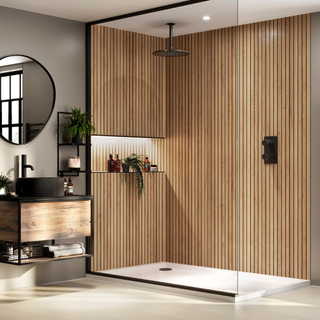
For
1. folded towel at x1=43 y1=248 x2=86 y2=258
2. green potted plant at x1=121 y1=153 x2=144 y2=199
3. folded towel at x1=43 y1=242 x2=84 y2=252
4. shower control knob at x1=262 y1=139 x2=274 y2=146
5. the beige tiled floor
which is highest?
shower control knob at x1=262 y1=139 x2=274 y2=146

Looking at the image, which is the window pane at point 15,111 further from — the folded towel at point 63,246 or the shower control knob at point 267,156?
the shower control knob at point 267,156

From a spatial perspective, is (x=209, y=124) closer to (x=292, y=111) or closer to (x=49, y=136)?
(x=292, y=111)

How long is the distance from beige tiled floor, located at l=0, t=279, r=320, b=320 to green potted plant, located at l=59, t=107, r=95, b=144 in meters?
1.77

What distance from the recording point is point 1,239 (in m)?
5.68

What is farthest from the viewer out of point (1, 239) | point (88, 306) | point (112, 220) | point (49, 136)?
point (112, 220)

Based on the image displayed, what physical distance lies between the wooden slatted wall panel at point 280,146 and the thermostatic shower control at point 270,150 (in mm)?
64

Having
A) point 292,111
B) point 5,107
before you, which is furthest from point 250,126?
point 5,107

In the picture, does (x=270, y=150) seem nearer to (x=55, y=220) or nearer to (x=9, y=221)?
(x=55, y=220)

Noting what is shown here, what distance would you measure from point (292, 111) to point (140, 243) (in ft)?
8.57

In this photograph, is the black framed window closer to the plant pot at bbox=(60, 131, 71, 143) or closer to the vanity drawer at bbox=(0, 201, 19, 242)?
the plant pot at bbox=(60, 131, 71, 143)

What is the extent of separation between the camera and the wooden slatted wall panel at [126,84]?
6.80 m

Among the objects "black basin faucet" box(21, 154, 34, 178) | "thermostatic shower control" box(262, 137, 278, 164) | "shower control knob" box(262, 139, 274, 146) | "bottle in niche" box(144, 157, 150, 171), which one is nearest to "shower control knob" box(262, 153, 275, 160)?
"thermostatic shower control" box(262, 137, 278, 164)

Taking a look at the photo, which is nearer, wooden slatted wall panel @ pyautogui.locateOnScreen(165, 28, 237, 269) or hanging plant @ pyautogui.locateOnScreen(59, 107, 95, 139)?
hanging plant @ pyautogui.locateOnScreen(59, 107, 95, 139)

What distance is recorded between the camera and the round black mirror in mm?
5992
